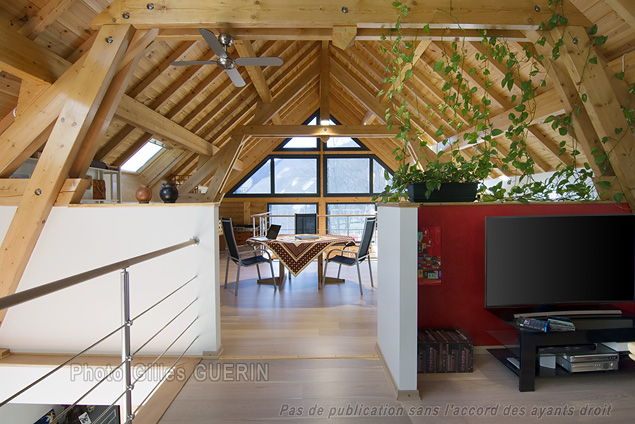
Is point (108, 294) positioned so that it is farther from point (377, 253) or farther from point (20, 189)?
point (377, 253)

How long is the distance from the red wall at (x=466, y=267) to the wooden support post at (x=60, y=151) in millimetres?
2521

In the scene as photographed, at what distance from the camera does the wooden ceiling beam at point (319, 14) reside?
2451 mm

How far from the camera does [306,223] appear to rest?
5203 millimetres

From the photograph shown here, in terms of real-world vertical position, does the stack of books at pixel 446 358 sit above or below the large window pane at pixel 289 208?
below

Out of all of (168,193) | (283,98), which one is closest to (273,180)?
(283,98)

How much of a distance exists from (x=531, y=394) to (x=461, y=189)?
123cm

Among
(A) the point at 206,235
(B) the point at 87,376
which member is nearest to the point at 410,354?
(A) the point at 206,235

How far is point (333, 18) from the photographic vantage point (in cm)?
248

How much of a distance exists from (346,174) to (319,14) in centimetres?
652

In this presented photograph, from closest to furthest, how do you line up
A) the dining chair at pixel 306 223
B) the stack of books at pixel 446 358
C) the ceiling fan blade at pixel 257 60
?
the stack of books at pixel 446 358 → the ceiling fan blade at pixel 257 60 → the dining chair at pixel 306 223

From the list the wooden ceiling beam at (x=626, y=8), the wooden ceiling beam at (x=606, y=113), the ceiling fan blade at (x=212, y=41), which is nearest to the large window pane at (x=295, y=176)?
the ceiling fan blade at (x=212, y=41)

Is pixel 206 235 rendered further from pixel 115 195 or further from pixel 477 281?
pixel 115 195

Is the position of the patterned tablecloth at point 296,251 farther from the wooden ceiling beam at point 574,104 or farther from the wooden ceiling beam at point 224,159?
the wooden ceiling beam at point 574,104

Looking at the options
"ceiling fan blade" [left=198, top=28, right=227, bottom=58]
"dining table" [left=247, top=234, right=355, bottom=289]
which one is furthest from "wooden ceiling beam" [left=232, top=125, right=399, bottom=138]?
"ceiling fan blade" [left=198, top=28, right=227, bottom=58]
